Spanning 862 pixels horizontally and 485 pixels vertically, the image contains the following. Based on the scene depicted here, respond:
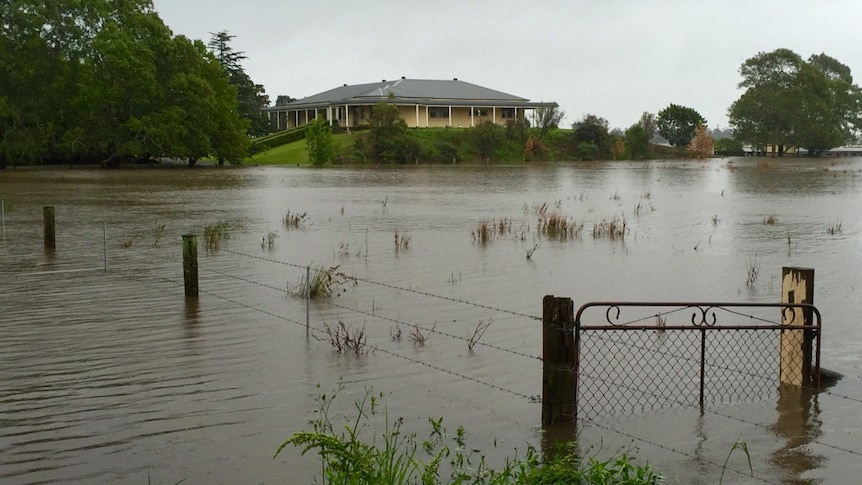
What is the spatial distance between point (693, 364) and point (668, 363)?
0.28 meters

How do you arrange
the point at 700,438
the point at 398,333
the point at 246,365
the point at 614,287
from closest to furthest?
the point at 700,438, the point at 246,365, the point at 398,333, the point at 614,287

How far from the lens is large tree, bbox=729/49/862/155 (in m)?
118

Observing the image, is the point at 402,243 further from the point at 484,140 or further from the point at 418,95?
the point at 418,95

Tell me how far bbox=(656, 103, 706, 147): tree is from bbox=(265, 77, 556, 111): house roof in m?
21.7

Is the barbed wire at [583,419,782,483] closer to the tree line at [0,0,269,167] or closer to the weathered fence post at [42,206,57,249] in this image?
the weathered fence post at [42,206,57,249]

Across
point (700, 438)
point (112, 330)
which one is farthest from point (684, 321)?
Result: point (112, 330)

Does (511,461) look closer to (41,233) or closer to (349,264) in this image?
(349,264)

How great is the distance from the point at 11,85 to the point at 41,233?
55.1 meters

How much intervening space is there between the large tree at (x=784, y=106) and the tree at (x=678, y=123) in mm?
5825

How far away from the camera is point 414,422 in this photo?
834 centimetres

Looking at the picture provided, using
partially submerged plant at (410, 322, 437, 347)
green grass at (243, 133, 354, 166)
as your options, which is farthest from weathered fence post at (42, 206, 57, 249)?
green grass at (243, 133, 354, 166)

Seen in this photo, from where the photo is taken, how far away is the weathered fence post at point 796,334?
9.13 metres

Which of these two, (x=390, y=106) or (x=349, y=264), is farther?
(x=390, y=106)

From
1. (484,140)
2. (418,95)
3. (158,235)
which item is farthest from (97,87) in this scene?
(158,235)
